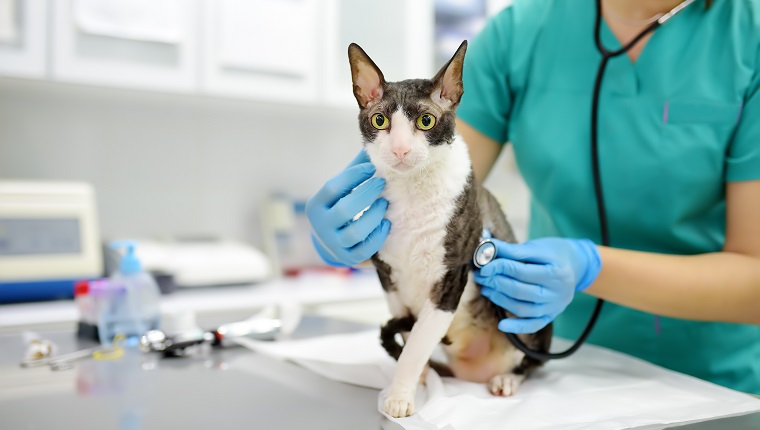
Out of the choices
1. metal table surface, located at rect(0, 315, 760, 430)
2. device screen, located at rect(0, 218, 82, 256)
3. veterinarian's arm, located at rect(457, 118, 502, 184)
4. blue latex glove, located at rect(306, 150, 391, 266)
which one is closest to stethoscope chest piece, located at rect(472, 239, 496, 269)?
blue latex glove, located at rect(306, 150, 391, 266)

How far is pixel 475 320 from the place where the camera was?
0.89 metres

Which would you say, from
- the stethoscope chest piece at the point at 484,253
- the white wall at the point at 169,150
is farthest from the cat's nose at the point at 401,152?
the white wall at the point at 169,150

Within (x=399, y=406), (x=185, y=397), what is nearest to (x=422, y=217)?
(x=399, y=406)

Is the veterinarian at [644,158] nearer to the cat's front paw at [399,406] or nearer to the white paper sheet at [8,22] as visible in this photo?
the cat's front paw at [399,406]

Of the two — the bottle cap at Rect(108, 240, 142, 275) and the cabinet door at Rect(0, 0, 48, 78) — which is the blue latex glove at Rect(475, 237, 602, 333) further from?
the cabinet door at Rect(0, 0, 48, 78)

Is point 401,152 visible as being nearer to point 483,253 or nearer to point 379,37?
point 483,253

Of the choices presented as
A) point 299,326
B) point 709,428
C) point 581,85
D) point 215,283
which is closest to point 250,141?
point 215,283

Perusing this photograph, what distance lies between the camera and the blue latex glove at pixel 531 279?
0.87 metres

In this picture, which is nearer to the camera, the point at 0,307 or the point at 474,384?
the point at 474,384

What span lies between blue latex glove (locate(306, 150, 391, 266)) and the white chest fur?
0.02 meters

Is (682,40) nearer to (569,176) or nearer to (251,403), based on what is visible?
(569,176)

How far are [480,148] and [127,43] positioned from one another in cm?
134

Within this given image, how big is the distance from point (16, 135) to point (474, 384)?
77.9 inches

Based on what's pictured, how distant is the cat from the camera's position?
0.76m
